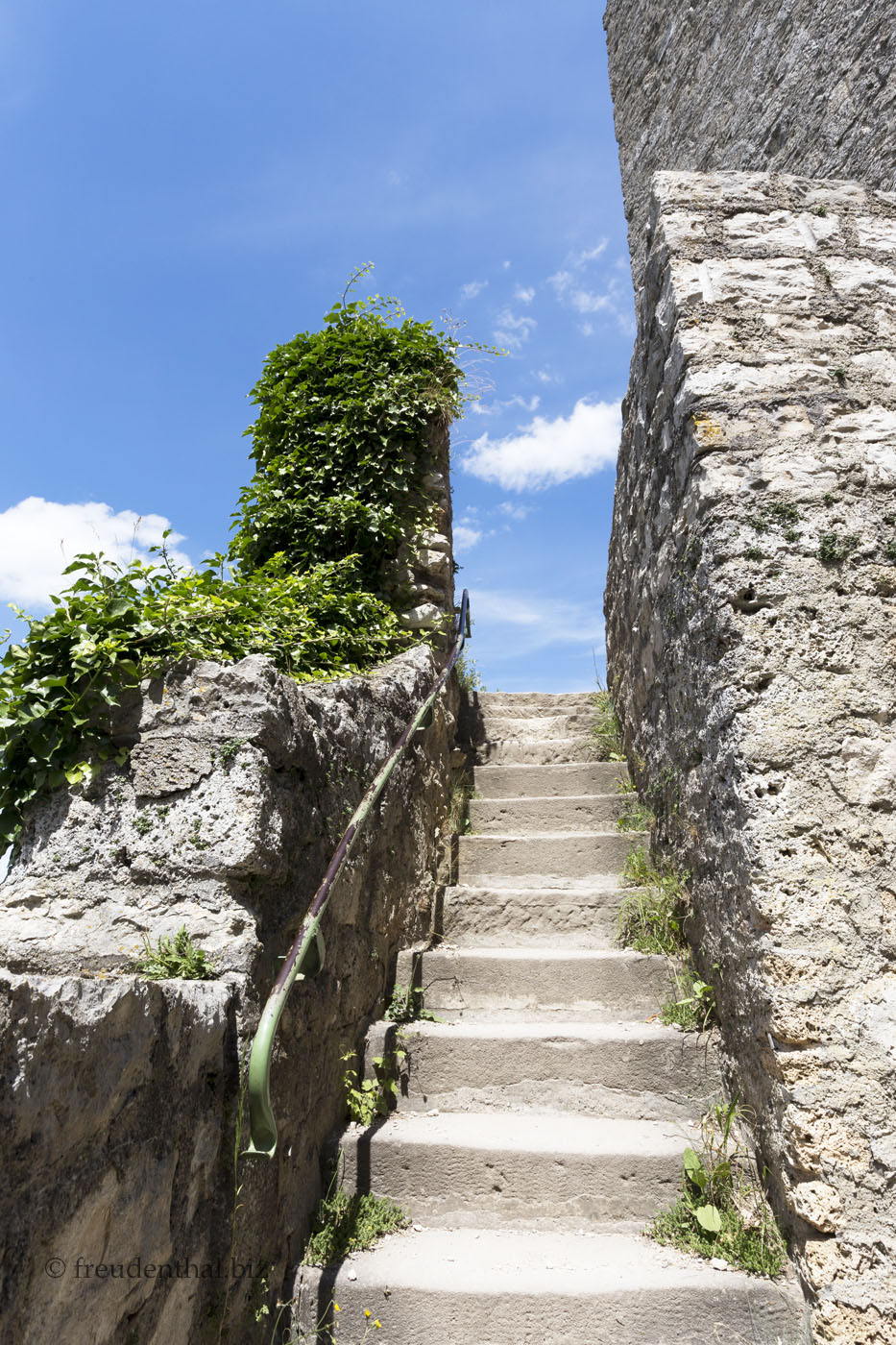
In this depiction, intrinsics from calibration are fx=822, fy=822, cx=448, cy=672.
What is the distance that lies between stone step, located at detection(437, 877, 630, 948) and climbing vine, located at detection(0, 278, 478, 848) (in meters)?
1.22

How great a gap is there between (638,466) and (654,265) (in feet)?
2.87

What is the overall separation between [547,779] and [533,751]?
48 cm

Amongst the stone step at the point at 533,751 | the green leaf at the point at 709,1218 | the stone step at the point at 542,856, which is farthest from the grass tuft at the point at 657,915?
the stone step at the point at 533,751

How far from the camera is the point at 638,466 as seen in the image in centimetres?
389

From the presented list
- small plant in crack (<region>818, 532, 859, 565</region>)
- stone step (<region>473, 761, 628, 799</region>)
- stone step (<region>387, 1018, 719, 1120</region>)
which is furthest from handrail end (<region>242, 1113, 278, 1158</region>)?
stone step (<region>473, 761, 628, 799</region>)

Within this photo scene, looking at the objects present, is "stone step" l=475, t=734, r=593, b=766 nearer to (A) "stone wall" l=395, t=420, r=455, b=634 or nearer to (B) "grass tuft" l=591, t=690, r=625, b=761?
(B) "grass tuft" l=591, t=690, r=625, b=761

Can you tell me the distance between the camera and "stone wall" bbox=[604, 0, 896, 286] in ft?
14.2

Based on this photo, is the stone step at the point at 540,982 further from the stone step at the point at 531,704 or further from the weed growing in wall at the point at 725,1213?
the stone step at the point at 531,704

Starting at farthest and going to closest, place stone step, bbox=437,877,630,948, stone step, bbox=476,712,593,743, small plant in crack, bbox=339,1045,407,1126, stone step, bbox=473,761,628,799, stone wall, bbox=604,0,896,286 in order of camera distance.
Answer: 1. stone step, bbox=476,712,593,743
2. stone step, bbox=473,761,628,799
3. stone wall, bbox=604,0,896,286
4. stone step, bbox=437,877,630,948
5. small plant in crack, bbox=339,1045,407,1126

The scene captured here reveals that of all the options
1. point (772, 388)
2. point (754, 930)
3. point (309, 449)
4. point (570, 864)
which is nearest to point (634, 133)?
point (309, 449)

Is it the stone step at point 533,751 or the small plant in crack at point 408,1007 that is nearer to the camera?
the small plant in crack at point 408,1007

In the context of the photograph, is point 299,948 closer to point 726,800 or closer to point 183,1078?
point 183,1078

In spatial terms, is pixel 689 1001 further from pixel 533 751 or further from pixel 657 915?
pixel 533 751

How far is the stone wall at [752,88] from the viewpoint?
4316mm
